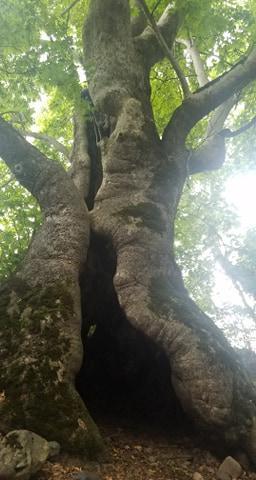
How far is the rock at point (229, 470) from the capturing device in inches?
133

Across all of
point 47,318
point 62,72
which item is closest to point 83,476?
point 47,318

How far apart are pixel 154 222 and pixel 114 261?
0.94 metres

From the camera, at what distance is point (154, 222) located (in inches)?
213

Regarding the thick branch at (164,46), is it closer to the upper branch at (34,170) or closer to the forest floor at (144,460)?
the upper branch at (34,170)

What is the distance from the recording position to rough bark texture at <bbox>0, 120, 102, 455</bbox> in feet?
10.9

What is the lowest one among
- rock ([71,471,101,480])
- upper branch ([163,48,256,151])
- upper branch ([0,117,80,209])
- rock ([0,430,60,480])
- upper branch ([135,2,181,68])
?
rock ([71,471,101,480])

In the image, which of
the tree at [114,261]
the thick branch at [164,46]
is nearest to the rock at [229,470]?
the tree at [114,261]

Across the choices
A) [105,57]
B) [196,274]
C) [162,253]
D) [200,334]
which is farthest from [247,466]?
[196,274]

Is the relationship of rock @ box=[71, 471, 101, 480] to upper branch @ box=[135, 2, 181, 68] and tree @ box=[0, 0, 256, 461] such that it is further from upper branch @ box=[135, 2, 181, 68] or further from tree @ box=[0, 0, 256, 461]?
upper branch @ box=[135, 2, 181, 68]

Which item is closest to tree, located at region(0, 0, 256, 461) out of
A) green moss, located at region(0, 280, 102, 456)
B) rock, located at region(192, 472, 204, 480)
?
green moss, located at region(0, 280, 102, 456)

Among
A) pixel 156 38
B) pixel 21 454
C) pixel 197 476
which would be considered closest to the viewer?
pixel 21 454

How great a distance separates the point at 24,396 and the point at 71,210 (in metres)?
2.70

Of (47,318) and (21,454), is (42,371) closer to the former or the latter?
(47,318)

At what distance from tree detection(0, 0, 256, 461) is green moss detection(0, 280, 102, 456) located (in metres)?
0.01
